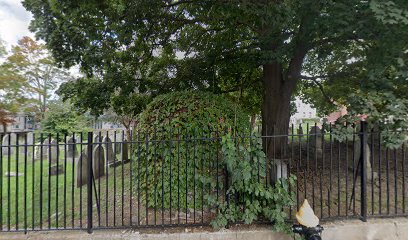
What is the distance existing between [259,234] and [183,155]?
5.62 ft

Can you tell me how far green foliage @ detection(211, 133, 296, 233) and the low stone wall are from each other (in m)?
0.19

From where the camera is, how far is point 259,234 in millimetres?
3805

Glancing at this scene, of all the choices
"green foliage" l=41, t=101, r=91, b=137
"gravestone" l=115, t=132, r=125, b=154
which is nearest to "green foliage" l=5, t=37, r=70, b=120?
"green foliage" l=41, t=101, r=91, b=137

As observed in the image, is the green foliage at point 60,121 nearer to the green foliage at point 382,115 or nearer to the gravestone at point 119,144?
the gravestone at point 119,144

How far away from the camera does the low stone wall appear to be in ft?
12.4

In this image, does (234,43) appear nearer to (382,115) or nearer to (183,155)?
(183,155)

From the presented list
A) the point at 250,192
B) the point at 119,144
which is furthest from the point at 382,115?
the point at 119,144

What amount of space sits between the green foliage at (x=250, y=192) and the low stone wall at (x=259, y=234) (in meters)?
0.19

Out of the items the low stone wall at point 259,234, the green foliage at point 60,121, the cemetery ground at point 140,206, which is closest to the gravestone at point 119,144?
the cemetery ground at point 140,206

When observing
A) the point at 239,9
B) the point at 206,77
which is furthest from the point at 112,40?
the point at 239,9

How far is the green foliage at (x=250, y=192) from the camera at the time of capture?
146 inches

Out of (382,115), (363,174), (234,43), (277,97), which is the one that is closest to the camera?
(382,115)

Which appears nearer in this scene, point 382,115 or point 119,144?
point 382,115

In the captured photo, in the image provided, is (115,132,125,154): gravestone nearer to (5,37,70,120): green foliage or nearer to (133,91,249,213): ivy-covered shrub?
(133,91,249,213): ivy-covered shrub
